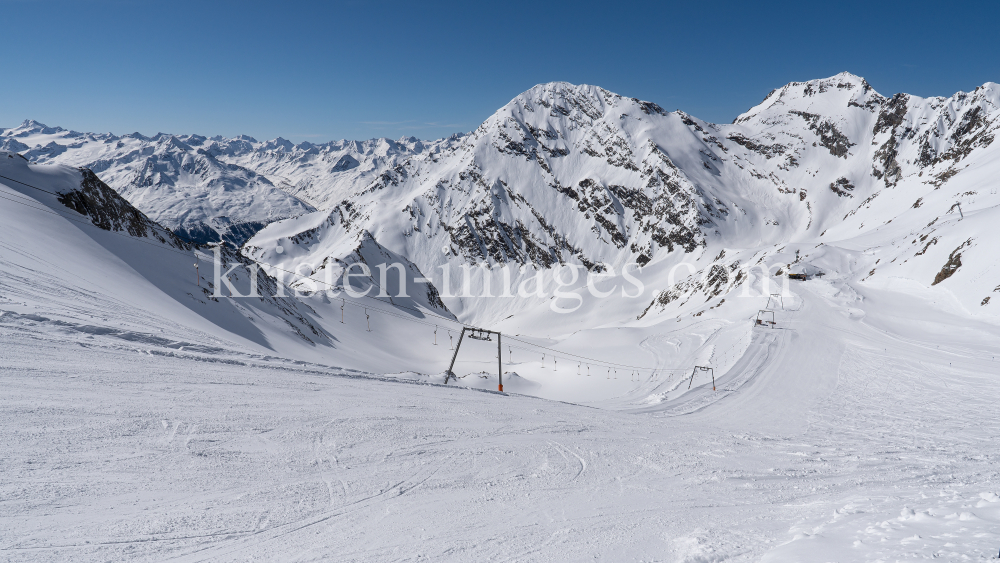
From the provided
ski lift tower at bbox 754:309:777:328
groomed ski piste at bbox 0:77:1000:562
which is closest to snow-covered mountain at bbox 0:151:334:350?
groomed ski piste at bbox 0:77:1000:562

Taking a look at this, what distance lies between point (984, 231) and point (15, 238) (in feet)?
235

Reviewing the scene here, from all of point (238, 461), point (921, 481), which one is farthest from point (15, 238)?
point (921, 481)

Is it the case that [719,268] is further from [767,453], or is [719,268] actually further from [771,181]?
[771,181]

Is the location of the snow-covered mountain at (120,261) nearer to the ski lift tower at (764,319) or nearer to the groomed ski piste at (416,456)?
the groomed ski piste at (416,456)

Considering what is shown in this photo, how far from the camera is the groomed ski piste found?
6.91 meters

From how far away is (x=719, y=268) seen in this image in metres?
94.6

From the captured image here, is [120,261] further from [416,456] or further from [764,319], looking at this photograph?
[764,319]

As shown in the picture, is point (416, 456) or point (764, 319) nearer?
point (416, 456)

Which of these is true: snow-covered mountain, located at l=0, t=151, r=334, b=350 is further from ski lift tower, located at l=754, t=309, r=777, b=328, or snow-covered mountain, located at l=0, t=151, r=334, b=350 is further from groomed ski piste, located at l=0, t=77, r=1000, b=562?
ski lift tower, located at l=754, t=309, r=777, b=328

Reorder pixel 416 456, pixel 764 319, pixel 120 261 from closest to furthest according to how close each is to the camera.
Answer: pixel 416 456, pixel 120 261, pixel 764 319

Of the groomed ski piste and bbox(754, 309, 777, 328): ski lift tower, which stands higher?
bbox(754, 309, 777, 328): ski lift tower

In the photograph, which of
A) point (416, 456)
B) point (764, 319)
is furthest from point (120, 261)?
point (764, 319)

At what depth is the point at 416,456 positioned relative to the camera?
1038cm

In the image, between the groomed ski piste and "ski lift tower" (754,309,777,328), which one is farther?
"ski lift tower" (754,309,777,328)
